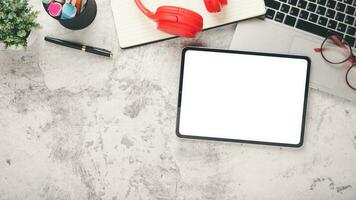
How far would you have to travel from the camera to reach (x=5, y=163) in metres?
1.02

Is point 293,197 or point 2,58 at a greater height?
point 2,58

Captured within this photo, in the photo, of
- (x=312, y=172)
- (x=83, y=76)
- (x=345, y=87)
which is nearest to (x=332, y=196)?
(x=312, y=172)

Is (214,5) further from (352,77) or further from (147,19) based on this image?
(352,77)

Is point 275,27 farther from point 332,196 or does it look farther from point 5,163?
point 5,163

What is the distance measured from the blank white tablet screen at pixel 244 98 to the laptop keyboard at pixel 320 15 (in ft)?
0.26

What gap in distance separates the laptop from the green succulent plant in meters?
0.43

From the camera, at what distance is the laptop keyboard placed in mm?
963

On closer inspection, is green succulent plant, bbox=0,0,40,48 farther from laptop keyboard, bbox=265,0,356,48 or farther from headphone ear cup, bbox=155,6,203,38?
laptop keyboard, bbox=265,0,356,48

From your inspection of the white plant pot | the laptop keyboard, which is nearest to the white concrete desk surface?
the white plant pot

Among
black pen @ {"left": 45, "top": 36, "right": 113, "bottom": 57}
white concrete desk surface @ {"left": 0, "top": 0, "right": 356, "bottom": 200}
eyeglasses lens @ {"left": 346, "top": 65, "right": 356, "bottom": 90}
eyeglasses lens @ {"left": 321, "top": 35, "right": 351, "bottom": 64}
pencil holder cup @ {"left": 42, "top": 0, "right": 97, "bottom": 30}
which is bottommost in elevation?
white concrete desk surface @ {"left": 0, "top": 0, "right": 356, "bottom": 200}

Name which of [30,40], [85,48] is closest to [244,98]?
[85,48]

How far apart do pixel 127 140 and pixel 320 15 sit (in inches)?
19.8

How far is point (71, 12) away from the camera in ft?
3.02

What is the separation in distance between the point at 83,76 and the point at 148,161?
0.24 m
